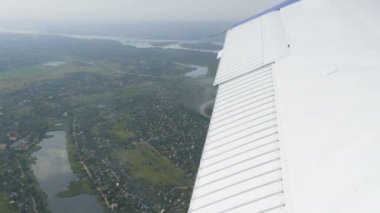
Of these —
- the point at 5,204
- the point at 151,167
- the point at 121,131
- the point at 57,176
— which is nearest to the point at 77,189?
the point at 57,176

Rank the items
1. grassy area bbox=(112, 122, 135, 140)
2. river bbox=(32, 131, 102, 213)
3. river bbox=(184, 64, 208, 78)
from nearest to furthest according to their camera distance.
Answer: river bbox=(32, 131, 102, 213), grassy area bbox=(112, 122, 135, 140), river bbox=(184, 64, 208, 78)

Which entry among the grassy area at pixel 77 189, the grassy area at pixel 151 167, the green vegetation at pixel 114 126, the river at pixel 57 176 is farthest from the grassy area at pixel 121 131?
the grassy area at pixel 77 189

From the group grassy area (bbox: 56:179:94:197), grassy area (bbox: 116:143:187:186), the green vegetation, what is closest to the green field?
the green vegetation

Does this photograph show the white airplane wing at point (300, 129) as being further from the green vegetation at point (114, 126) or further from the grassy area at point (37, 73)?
the grassy area at point (37, 73)

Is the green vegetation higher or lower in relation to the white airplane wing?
lower

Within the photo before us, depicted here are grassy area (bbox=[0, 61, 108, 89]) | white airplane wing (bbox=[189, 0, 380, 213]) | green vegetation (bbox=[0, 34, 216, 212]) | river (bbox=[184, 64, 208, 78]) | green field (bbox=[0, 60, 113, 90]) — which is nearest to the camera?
white airplane wing (bbox=[189, 0, 380, 213])

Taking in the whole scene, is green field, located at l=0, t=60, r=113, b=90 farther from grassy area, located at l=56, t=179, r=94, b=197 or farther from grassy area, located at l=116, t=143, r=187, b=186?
grassy area, located at l=56, t=179, r=94, b=197

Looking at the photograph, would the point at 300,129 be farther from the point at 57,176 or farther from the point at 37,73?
the point at 37,73
